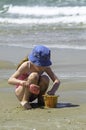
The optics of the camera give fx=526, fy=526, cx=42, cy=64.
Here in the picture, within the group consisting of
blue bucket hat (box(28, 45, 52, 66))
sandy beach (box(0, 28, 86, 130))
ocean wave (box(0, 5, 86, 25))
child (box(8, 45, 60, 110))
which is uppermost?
blue bucket hat (box(28, 45, 52, 66))

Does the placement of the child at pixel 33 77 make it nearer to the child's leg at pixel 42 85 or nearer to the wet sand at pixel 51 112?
the child's leg at pixel 42 85

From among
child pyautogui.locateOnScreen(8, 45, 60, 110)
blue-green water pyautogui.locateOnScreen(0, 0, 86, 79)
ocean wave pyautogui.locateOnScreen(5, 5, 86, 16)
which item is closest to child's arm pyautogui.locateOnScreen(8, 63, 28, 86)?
child pyautogui.locateOnScreen(8, 45, 60, 110)

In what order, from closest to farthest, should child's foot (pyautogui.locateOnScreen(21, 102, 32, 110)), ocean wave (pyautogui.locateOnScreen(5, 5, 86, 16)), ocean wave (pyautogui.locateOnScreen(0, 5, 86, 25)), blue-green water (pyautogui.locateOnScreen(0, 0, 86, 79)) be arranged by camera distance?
child's foot (pyautogui.locateOnScreen(21, 102, 32, 110)) < blue-green water (pyautogui.locateOnScreen(0, 0, 86, 79)) < ocean wave (pyautogui.locateOnScreen(0, 5, 86, 25)) < ocean wave (pyautogui.locateOnScreen(5, 5, 86, 16))

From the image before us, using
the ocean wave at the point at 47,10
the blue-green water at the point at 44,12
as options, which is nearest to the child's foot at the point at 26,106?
the blue-green water at the point at 44,12

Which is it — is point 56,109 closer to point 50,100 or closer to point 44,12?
point 50,100

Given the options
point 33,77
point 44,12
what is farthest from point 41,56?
point 44,12

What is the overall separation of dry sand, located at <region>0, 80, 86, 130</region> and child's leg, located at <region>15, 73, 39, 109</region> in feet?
0.31

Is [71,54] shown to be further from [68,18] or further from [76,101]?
[68,18]

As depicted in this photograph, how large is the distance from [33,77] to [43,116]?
70 cm

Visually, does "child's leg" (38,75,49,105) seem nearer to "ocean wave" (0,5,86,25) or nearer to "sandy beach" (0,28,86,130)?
"sandy beach" (0,28,86,130)

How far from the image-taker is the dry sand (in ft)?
17.3

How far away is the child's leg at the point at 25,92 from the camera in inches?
253

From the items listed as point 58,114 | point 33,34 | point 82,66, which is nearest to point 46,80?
point 58,114

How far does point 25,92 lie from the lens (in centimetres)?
658
